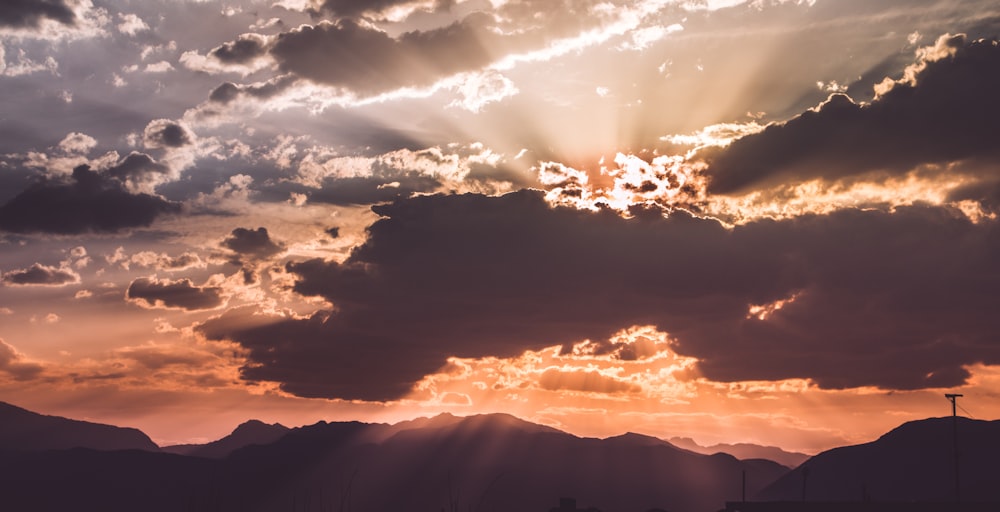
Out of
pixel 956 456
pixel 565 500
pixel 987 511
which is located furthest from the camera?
pixel 565 500

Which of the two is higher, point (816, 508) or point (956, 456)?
point (956, 456)

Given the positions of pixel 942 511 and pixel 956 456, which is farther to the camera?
pixel 956 456

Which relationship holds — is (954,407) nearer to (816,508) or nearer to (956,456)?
(956,456)

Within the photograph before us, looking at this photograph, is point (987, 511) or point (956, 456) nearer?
point (987, 511)

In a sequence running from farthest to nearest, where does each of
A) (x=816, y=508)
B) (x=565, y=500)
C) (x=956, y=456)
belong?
(x=565, y=500)
(x=956, y=456)
(x=816, y=508)

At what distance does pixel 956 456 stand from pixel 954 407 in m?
8.40

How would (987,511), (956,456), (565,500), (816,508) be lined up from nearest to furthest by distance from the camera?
(987,511), (816,508), (956,456), (565,500)

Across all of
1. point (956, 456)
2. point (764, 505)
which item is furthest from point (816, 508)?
point (956, 456)

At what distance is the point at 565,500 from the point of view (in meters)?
183

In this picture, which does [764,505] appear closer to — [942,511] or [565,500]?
[942,511]

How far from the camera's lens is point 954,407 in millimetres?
136875

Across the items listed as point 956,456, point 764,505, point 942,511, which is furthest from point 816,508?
point 956,456

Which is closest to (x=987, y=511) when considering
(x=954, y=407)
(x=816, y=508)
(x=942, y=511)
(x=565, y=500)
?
(x=942, y=511)

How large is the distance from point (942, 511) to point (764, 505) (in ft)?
68.5
